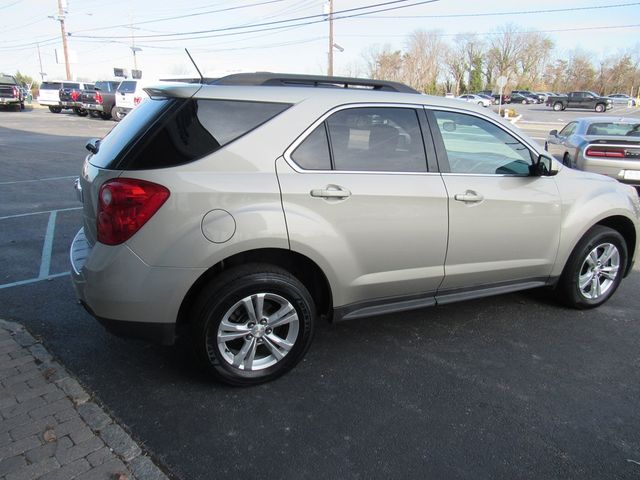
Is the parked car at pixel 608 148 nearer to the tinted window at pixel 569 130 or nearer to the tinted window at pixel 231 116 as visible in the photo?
the tinted window at pixel 569 130

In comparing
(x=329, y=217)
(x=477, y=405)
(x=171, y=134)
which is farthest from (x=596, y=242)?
(x=171, y=134)

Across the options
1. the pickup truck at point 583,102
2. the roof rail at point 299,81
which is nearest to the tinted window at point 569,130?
the roof rail at point 299,81

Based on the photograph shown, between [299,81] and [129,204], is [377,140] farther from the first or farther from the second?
[129,204]

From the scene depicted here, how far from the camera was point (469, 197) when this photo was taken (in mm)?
3553

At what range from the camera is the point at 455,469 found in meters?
2.50

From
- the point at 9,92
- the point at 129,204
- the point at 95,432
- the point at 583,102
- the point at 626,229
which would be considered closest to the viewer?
the point at 95,432

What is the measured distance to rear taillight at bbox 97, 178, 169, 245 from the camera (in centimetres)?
273

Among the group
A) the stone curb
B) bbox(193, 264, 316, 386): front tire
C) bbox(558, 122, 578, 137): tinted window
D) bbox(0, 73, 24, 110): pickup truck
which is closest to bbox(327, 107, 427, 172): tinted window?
bbox(193, 264, 316, 386): front tire

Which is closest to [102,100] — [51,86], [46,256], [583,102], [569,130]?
[51,86]

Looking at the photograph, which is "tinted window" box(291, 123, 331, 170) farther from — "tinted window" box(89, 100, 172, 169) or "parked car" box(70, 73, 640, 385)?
"tinted window" box(89, 100, 172, 169)

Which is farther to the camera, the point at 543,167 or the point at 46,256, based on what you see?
the point at 46,256

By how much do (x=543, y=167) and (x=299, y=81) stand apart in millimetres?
1968

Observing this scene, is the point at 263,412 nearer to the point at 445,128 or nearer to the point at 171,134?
the point at 171,134

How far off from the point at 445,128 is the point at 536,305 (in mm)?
1978
